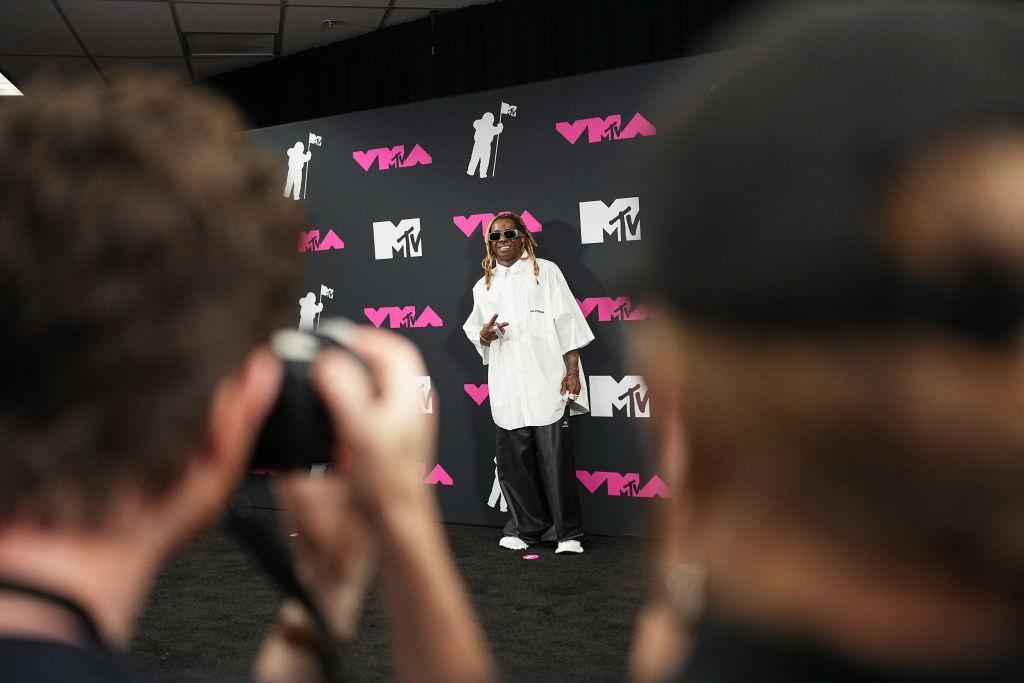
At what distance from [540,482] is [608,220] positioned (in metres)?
1.28

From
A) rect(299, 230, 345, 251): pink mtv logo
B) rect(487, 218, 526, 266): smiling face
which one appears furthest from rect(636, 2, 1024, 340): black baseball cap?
rect(299, 230, 345, 251): pink mtv logo

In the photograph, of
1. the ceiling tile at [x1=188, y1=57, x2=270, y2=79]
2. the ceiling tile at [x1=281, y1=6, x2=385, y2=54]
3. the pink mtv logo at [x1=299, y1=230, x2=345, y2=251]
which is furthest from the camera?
the ceiling tile at [x1=188, y1=57, x2=270, y2=79]

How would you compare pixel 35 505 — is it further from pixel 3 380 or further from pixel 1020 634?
pixel 1020 634

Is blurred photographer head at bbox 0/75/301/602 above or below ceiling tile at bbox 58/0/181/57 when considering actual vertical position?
below

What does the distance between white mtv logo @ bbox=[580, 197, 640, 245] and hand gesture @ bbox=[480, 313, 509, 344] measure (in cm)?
55

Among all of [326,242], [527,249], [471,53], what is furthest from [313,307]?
[471,53]

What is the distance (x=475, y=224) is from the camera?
457 centimetres

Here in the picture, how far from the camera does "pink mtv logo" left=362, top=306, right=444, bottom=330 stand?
469cm

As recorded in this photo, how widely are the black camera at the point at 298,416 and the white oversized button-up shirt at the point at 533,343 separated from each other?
12.0ft

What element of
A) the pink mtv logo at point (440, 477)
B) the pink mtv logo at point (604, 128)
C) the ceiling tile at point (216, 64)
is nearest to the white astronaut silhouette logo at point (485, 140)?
the pink mtv logo at point (604, 128)

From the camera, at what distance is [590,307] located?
14.0ft

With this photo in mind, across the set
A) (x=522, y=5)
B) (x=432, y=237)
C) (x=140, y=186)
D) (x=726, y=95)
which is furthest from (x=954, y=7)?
(x=522, y=5)

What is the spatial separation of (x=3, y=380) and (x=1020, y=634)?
1.39 ft

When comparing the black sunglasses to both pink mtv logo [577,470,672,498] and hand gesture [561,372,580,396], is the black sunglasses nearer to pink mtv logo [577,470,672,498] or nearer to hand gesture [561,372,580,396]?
hand gesture [561,372,580,396]
